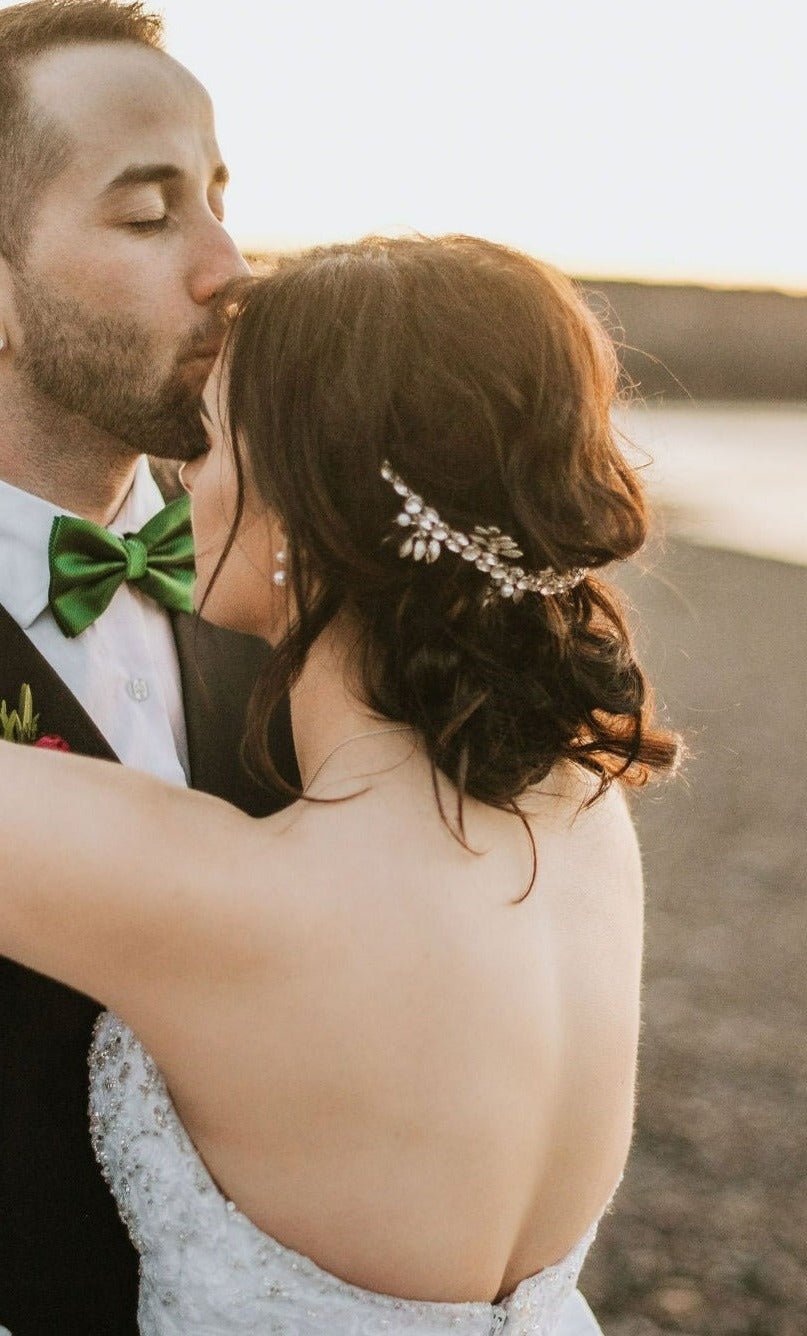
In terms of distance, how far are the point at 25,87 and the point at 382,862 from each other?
5.09 ft

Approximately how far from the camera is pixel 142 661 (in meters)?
2.15

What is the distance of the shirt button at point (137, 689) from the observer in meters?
2.09

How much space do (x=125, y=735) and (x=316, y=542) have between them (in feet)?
2.31

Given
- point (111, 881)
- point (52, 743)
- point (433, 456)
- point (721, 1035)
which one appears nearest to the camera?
point (111, 881)

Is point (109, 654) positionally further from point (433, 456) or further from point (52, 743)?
point (433, 456)

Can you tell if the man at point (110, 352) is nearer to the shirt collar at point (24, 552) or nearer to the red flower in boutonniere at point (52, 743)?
the shirt collar at point (24, 552)

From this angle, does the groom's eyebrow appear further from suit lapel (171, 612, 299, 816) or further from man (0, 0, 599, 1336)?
suit lapel (171, 612, 299, 816)

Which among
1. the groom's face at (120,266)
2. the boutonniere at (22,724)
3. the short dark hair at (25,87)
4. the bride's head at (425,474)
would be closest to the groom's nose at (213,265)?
the groom's face at (120,266)

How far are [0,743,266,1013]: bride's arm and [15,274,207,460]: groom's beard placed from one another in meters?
1.00

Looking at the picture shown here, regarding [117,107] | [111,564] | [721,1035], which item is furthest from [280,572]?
[721,1035]

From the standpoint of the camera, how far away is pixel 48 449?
7.26 feet

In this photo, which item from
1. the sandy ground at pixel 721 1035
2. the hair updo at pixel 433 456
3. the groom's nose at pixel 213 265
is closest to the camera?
the hair updo at pixel 433 456

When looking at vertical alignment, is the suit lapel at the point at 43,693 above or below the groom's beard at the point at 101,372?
below

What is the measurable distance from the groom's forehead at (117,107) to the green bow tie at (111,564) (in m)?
0.54
